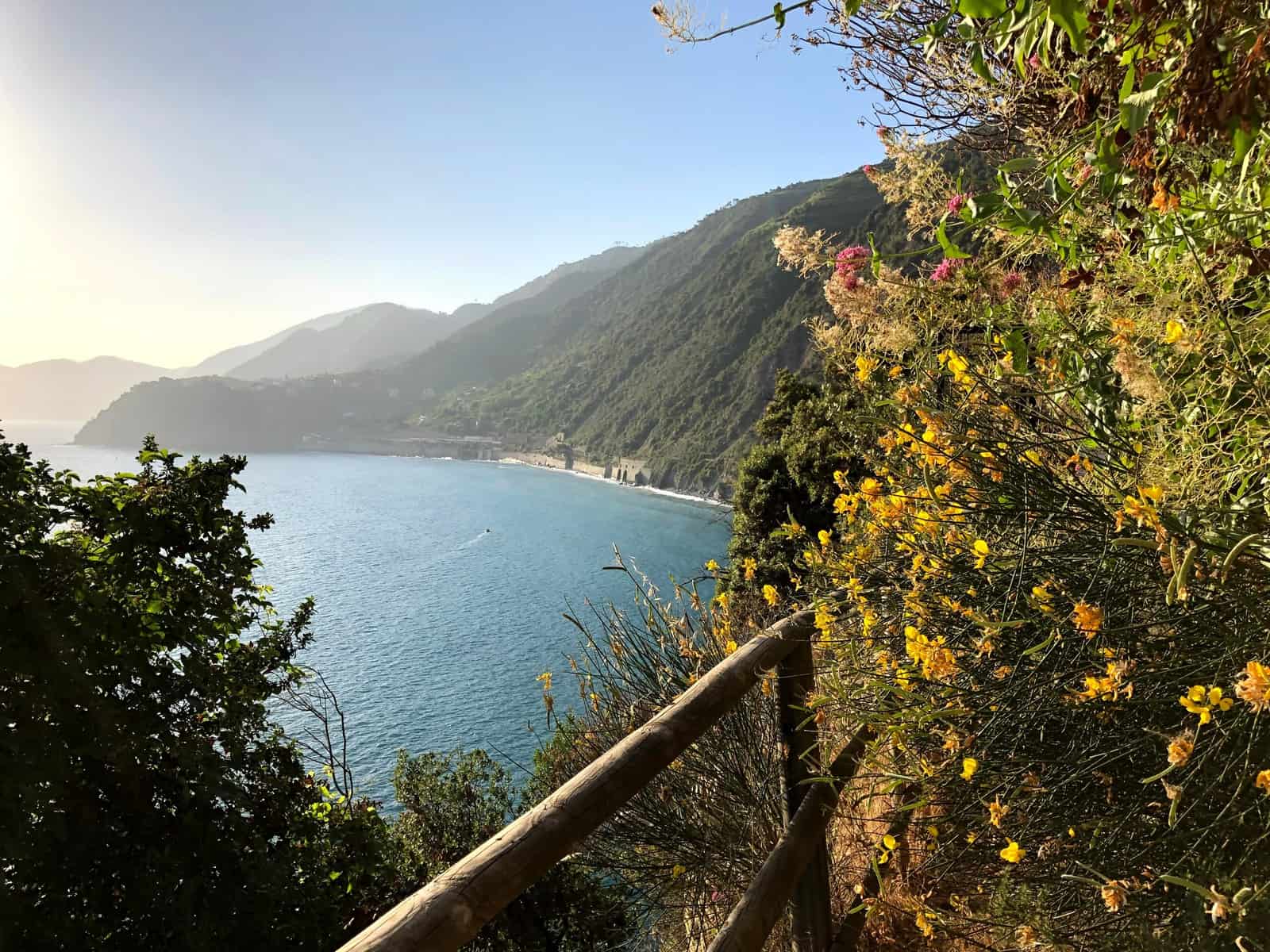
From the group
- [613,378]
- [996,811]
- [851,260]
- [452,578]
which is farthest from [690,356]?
[996,811]

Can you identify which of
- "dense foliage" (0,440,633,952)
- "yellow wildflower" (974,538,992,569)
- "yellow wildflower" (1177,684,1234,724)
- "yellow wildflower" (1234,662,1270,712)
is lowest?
"dense foliage" (0,440,633,952)

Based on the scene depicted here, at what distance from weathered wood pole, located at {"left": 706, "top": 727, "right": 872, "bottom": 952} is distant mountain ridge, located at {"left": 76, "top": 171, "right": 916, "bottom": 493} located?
1359 inches

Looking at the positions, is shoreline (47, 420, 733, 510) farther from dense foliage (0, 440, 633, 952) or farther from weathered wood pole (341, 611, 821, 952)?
weathered wood pole (341, 611, 821, 952)

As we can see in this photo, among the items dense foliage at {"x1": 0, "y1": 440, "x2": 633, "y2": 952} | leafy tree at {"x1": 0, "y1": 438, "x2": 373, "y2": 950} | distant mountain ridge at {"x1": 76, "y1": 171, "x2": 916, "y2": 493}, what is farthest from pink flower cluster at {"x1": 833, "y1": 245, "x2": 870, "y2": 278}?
distant mountain ridge at {"x1": 76, "y1": 171, "x2": 916, "y2": 493}

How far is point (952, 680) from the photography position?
4.17 feet

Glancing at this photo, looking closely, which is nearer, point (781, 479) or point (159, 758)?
point (159, 758)

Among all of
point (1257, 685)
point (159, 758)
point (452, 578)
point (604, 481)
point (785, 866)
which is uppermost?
point (1257, 685)

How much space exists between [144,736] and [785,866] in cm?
439

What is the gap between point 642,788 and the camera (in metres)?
1.09

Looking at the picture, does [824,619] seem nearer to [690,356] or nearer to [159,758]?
[159,758]

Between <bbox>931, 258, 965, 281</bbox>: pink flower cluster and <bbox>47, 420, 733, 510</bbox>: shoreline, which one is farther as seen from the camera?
<bbox>47, 420, 733, 510</bbox>: shoreline

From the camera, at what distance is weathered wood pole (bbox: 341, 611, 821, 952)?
0.65 meters

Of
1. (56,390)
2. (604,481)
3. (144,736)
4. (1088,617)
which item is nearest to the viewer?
→ (1088,617)

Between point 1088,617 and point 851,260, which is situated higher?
point 851,260
